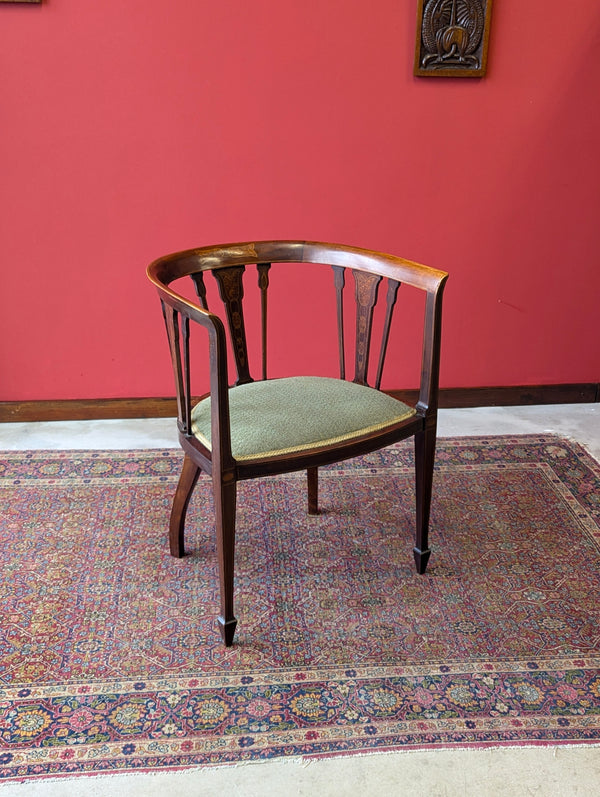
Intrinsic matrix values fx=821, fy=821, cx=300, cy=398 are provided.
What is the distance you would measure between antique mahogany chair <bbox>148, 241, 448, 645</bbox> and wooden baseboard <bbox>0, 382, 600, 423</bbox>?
955mm

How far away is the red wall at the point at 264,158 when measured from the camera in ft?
8.82

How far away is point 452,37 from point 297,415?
1.58 m

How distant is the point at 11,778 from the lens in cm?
154

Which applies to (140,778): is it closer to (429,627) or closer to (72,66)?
(429,627)

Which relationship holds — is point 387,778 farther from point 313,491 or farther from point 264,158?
point 264,158

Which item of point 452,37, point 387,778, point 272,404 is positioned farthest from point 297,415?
point 452,37

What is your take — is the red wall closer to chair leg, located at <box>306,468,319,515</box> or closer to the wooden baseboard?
the wooden baseboard

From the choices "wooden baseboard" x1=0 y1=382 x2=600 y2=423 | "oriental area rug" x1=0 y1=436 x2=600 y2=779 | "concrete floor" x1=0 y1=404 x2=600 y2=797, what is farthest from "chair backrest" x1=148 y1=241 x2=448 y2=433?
"wooden baseboard" x1=0 y1=382 x2=600 y2=423

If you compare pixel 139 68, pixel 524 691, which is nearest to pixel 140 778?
pixel 524 691

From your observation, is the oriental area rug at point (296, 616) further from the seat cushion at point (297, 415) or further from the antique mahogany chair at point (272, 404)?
the seat cushion at point (297, 415)

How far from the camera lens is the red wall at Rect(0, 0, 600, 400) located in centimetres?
269

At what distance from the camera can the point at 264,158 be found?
284cm

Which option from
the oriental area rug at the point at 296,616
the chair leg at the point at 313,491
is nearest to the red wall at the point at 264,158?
the oriental area rug at the point at 296,616

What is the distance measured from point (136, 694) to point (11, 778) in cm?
29
